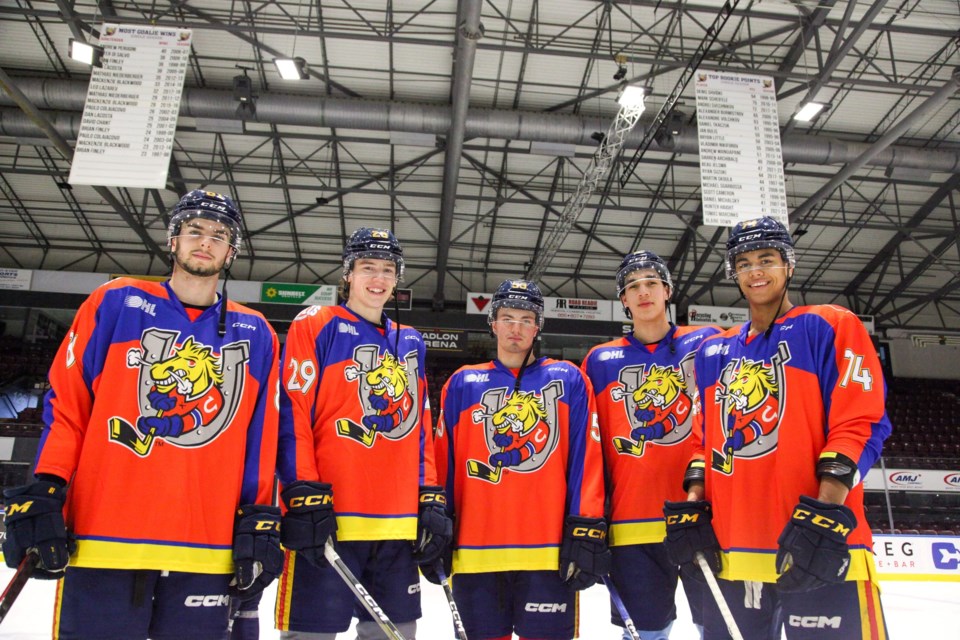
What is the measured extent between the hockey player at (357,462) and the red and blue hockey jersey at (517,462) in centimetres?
20

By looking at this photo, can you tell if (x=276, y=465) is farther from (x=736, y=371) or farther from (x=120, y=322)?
(x=736, y=371)

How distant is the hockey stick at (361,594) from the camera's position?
210 centimetres

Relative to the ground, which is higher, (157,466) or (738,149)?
(738,149)

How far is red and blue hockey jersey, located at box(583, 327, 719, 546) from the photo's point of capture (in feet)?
8.68

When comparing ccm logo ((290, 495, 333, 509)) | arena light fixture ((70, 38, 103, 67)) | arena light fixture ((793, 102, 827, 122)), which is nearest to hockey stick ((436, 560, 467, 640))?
ccm logo ((290, 495, 333, 509))

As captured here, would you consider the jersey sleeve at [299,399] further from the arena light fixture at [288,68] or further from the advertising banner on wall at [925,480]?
the advertising banner on wall at [925,480]

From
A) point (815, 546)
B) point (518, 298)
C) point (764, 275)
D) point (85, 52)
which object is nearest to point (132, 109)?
point (85, 52)

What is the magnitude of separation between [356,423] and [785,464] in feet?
4.81

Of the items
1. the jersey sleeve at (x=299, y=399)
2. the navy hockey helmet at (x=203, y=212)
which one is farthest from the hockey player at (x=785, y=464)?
the navy hockey helmet at (x=203, y=212)

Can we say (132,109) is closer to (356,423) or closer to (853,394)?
(356,423)

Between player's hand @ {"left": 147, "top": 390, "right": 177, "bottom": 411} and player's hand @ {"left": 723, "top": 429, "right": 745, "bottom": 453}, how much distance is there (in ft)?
5.85

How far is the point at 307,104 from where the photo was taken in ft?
34.6

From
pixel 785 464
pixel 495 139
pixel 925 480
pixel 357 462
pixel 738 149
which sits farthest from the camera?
pixel 495 139

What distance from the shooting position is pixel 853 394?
1.92m
